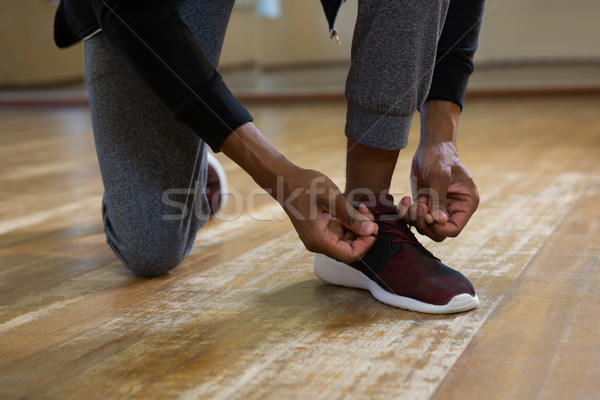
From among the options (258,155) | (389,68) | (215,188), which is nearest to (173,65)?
(258,155)

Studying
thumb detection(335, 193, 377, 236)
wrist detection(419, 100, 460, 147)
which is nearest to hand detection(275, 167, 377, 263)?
thumb detection(335, 193, 377, 236)

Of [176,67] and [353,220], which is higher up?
[176,67]

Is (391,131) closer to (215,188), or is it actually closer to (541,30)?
(215,188)

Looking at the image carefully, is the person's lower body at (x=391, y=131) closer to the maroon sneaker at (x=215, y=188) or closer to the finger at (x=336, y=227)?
the finger at (x=336, y=227)

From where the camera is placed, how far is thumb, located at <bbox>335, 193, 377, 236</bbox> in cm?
72

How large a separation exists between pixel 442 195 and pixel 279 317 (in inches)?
9.7

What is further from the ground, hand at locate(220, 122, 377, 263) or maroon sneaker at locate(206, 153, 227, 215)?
hand at locate(220, 122, 377, 263)

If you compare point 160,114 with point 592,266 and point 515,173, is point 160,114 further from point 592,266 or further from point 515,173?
point 515,173

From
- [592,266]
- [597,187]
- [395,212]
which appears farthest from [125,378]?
[597,187]

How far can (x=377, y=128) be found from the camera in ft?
2.63

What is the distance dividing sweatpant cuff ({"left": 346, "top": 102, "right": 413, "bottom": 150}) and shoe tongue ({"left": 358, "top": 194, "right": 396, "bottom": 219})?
0.06 meters

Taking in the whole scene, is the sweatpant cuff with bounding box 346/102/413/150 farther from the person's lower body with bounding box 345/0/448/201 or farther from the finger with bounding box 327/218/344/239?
the finger with bounding box 327/218/344/239

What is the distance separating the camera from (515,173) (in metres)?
1.68

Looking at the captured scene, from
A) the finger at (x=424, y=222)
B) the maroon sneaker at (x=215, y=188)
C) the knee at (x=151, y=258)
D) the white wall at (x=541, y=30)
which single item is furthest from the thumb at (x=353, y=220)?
the white wall at (x=541, y=30)
